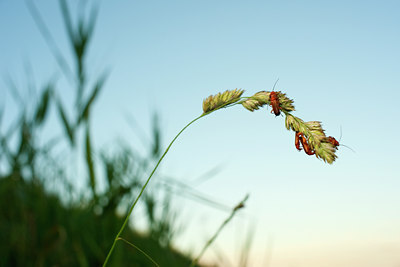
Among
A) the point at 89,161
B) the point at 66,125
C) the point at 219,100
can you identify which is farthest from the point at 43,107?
the point at 219,100

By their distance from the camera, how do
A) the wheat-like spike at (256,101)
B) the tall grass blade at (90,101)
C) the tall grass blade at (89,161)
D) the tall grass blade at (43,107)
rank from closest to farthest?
the wheat-like spike at (256,101) < the tall grass blade at (89,161) < the tall grass blade at (90,101) < the tall grass blade at (43,107)

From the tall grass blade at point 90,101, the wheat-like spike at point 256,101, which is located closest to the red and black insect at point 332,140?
the wheat-like spike at point 256,101

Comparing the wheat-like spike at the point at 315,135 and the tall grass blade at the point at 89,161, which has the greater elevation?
the wheat-like spike at the point at 315,135

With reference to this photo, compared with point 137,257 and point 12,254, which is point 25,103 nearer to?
point 12,254

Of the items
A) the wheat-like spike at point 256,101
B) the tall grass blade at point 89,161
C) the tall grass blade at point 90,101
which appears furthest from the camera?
the tall grass blade at point 90,101

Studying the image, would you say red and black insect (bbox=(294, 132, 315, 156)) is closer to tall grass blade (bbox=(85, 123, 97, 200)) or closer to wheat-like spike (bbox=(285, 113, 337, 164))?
wheat-like spike (bbox=(285, 113, 337, 164))

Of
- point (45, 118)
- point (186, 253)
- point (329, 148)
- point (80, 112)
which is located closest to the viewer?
point (329, 148)

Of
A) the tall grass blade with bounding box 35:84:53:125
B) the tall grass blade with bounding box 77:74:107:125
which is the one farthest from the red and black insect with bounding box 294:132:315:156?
the tall grass blade with bounding box 35:84:53:125

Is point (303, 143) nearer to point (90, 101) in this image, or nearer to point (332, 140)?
point (332, 140)

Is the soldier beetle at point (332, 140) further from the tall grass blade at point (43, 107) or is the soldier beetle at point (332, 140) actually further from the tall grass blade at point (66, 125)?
the tall grass blade at point (43, 107)

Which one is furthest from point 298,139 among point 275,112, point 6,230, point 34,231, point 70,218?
point 6,230

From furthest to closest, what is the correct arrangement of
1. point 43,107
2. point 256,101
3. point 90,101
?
point 43,107 → point 90,101 → point 256,101
